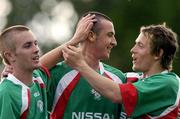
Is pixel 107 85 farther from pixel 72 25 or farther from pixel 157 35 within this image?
pixel 72 25

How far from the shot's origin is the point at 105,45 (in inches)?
484

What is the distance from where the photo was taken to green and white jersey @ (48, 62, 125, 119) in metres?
12.2

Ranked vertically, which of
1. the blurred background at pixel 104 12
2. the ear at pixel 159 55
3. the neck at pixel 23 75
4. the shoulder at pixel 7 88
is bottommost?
the blurred background at pixel 104 12

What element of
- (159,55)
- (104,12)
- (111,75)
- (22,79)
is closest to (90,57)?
(111,75)

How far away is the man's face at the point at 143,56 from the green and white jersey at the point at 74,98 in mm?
613

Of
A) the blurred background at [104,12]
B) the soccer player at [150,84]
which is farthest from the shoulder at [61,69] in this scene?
the blurred background at [104,12]

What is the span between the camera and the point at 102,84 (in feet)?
38.2

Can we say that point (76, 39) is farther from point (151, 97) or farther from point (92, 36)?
point (151, 97)

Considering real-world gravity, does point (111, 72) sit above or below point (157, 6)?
above

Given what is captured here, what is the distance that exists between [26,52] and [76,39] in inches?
24.4

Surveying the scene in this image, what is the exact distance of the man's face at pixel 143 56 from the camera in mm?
11977

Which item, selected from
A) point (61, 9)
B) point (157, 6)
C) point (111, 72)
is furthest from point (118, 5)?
point (111, 72)

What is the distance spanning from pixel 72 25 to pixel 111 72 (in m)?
30.2

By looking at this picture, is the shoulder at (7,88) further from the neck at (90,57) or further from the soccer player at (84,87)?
the neck at (90,57)
